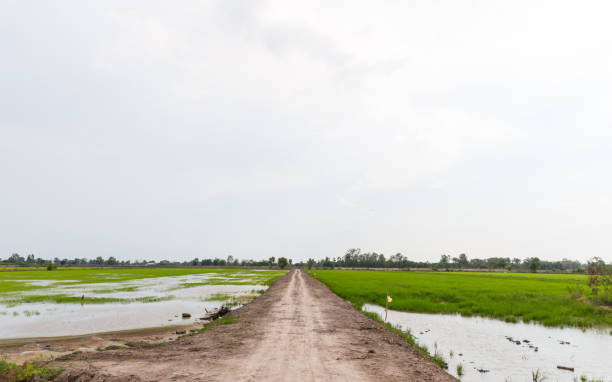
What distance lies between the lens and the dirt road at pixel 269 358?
29.3 feet

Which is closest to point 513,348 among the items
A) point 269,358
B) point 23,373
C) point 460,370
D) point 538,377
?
point 538,377

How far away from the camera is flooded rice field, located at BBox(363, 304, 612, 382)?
11.6 m

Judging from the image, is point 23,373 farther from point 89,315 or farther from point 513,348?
point 513,348

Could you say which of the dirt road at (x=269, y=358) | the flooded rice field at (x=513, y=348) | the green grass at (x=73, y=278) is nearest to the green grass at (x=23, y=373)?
the dirt road at (x=269, y=358)

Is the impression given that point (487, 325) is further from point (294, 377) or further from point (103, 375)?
point (103, 375)

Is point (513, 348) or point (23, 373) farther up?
point (23, 373)

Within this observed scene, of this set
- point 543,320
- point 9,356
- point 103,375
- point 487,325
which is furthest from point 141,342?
point 543,320

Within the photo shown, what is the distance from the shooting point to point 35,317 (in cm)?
2106

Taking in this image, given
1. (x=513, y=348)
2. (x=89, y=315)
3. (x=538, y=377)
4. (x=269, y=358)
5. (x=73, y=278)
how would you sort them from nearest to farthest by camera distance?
(x=269, y=358) → (x=538, y=377) → (x=513, y=348) → (x=89, y=315) → (x=73, y=278)

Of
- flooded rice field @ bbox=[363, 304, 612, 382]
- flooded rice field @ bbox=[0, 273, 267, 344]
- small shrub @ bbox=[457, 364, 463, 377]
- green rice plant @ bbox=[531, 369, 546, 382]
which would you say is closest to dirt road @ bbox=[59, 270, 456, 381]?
small shrub @ bbox=[457, 364, 463, 377]

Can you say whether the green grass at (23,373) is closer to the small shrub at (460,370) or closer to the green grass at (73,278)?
the small shrub at (460,370)

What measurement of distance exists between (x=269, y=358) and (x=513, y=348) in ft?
38.8

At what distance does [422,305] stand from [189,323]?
18923 millimetres

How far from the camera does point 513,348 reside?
14.7 metres
